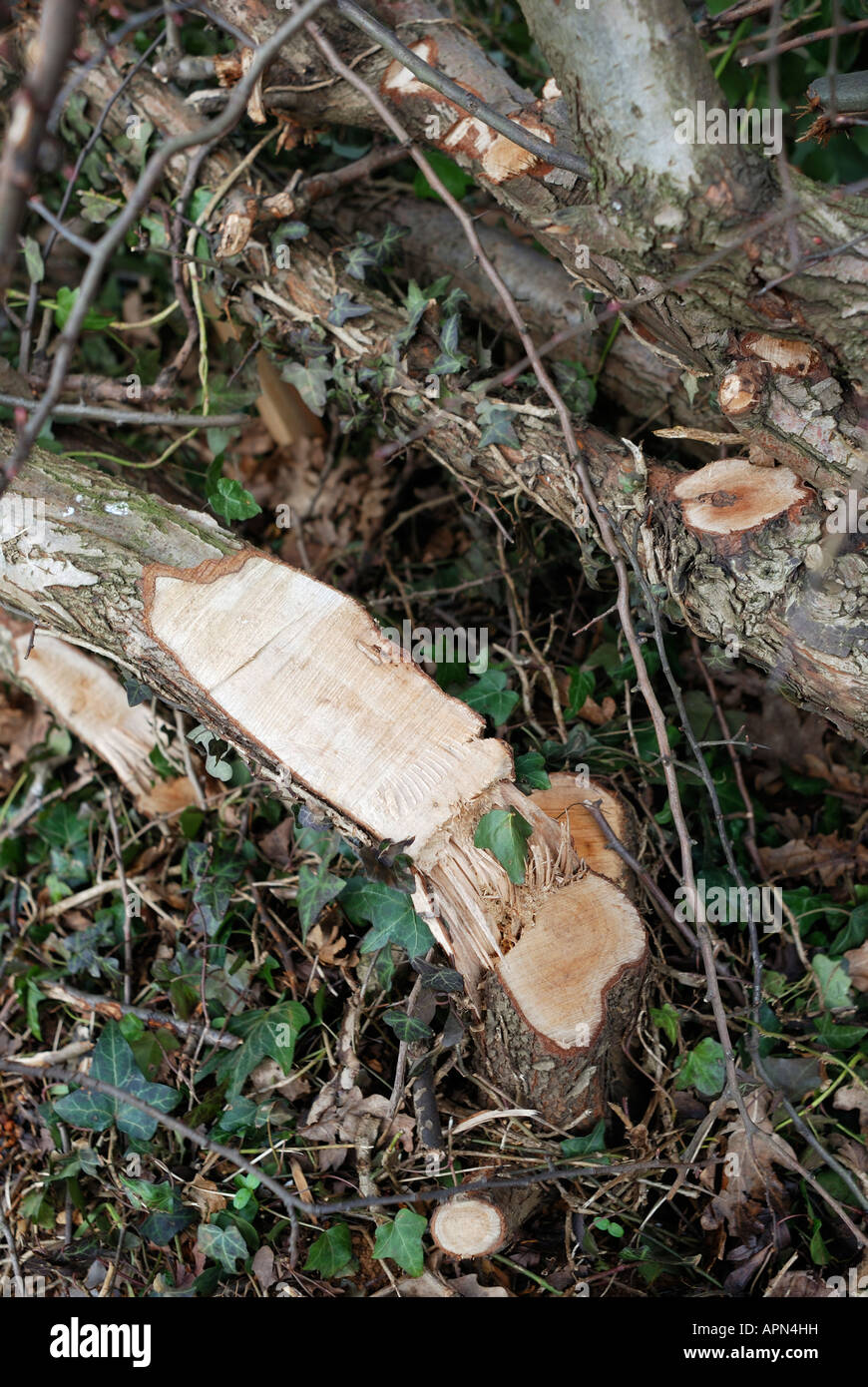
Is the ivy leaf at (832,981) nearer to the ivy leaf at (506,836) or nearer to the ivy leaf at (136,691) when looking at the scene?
the ivy leaf at (506,836)

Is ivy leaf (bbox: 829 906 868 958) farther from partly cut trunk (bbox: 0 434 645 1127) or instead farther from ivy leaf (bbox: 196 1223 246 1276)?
ivy leaf (bbox: 196 1223 246 1276)

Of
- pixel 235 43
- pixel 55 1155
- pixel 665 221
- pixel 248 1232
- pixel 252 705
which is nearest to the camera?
pixel 665 221

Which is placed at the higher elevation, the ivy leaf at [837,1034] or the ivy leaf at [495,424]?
the ivy leaf at [495,424]

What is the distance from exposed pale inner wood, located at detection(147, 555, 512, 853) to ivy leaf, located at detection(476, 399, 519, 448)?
1.90 ft

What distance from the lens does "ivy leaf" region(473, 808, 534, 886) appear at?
1.58 meters

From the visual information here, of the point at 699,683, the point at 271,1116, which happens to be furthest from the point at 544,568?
the point at 271,1116

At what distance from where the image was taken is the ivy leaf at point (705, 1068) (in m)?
1.86

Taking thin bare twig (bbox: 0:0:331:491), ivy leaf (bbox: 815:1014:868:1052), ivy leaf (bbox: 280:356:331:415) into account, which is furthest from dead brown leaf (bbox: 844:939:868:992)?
thin bare twig (bbox: 0:0:331:491)

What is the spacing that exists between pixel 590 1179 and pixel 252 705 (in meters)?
1.18

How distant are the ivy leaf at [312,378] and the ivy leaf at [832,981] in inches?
67.6

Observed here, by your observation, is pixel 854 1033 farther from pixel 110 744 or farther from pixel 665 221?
pixel 110 744

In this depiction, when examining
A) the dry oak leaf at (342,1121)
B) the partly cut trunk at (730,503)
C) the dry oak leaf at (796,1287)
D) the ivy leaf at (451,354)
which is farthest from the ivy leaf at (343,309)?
the dry oak leaf at (796,1287)

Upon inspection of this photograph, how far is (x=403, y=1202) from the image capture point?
5.79ft

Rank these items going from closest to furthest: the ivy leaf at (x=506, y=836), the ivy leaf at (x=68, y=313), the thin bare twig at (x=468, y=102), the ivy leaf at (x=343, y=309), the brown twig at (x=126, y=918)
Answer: the ivy leaf at (x=506, y=836), the thin bare twig at (x=468, y=102), the ivy leaf at (x=343, y=309), the brown twig at (x=126, y=918), the ivy leaf at (x=68, y=313)
